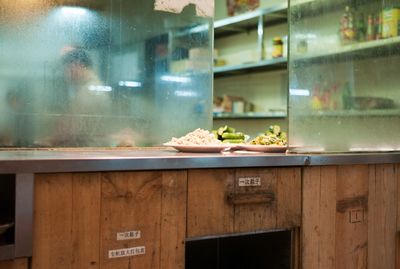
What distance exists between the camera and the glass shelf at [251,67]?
12.4 feet

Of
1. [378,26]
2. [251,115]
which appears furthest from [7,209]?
Answer: [251,115]

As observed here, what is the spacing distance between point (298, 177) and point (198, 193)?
0.43m

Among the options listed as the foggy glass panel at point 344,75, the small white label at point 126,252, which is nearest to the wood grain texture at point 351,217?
the foggy glass panel at point 344,75

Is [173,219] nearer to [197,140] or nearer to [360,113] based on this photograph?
[197,140]

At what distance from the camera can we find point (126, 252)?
3.98ft

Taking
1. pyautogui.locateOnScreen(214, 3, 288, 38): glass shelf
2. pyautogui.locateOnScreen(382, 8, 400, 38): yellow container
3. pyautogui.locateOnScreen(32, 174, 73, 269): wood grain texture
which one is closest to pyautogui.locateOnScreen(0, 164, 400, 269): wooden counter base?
pyautogui.locateOnScreen(32, 174, 73, 269): wood grain texture

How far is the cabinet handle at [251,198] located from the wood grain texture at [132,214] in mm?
269

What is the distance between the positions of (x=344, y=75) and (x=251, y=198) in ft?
2.59

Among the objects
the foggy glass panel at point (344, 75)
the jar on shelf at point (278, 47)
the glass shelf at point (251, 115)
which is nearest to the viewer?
the foggy glass panel at point (344, 75)

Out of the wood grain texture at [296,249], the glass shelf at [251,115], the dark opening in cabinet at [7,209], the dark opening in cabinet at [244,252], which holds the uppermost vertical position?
the glass shelf at [251,115]

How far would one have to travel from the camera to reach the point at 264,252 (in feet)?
5.76

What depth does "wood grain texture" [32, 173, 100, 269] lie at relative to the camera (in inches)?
43.0

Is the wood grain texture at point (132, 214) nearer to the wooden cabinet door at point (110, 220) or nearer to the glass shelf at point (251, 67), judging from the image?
the wooden cabinet door at point (110, 220)

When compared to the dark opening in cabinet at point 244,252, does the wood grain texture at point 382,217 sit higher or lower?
higher
